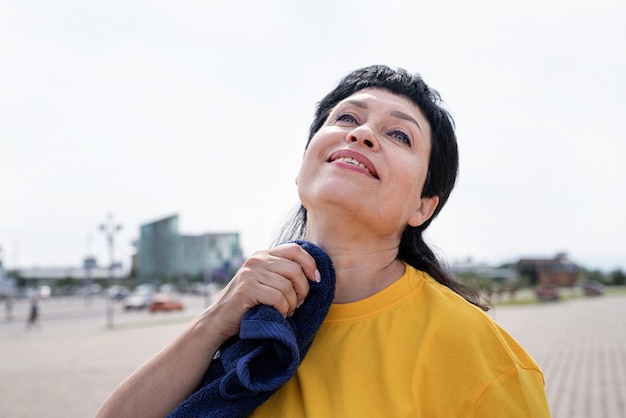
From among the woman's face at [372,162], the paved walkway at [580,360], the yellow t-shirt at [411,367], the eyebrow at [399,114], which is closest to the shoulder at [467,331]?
the yellow t-shirt at [411,367]

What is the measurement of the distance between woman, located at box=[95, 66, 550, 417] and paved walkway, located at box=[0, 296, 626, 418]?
2.43 feet

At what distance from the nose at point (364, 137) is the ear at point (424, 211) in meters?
0.32

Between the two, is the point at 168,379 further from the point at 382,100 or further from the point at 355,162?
the point at 382,100

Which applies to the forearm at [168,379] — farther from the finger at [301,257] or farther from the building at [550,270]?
the building at [550,270]

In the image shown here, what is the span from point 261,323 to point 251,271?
169 millimetres

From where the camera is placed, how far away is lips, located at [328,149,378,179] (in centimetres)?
174

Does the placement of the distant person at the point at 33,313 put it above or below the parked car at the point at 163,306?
above

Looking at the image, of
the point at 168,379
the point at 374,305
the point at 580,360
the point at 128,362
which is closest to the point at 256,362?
the point at 168,379

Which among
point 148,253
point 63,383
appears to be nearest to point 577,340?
point 63,383

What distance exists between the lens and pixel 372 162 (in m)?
1.74

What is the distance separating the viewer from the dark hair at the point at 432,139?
1.97m

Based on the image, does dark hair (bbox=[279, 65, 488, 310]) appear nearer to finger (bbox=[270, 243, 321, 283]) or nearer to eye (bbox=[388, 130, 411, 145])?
eye (bbox=[388, 130, 411, 145])

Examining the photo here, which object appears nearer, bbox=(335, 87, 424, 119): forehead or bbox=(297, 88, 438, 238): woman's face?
Result: bbox=(297, 88, 438, 238): woman's face

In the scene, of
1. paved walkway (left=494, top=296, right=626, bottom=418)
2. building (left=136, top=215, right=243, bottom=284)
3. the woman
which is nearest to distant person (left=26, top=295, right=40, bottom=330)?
paved walkway (left=494, top=296, right=626, bottom=418)
